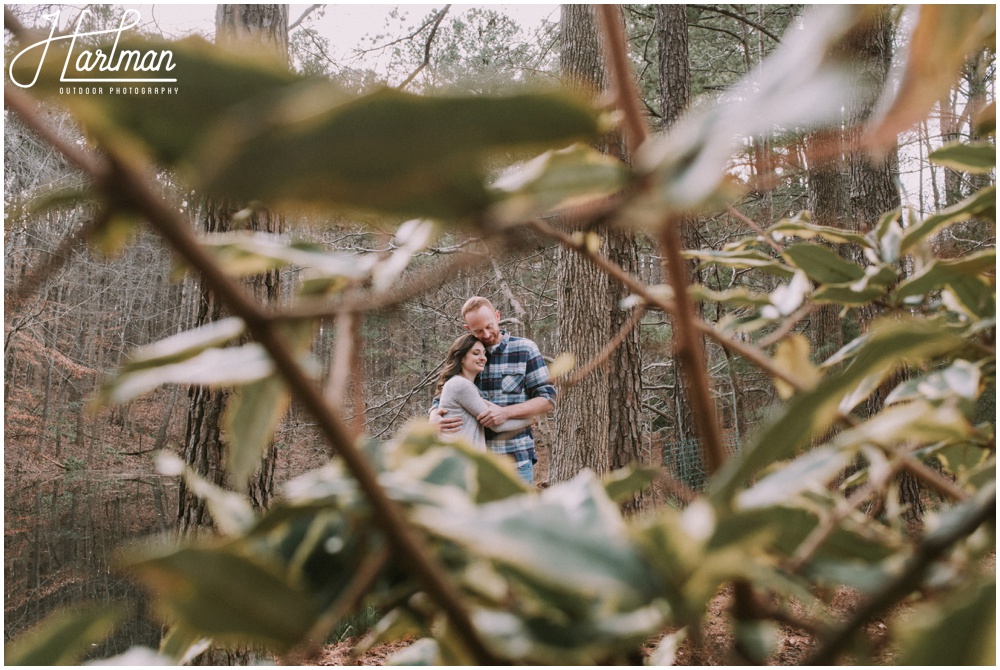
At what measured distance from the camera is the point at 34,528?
7543 millimetres

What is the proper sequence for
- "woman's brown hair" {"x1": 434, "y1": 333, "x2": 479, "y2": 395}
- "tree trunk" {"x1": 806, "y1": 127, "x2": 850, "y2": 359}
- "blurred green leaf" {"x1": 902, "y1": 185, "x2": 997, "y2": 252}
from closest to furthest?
"blurred green leaf" {"x1": 902, "y1": 185, "x2": 997, "y2": 252}
"woman's brown hair" {"x1": 434, "y1": 333, "x2": 479, "y2": 395}
"tree trunk" {"x1": 806, "y1": 127, "x2": 850, "y2": 359}

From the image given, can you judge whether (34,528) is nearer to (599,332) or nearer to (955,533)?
(599,332)

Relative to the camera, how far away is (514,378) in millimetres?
2857

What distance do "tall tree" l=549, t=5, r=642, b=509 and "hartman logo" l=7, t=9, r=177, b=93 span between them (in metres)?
2.72

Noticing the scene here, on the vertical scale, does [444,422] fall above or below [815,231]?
below

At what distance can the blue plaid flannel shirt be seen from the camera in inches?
112

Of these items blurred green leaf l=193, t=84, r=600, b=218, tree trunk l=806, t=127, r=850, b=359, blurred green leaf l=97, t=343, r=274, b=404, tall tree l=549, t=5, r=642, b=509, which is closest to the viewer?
blurred green leaf l=193, t=84, r=600, b=218

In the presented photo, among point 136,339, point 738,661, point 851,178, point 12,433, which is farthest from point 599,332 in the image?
point 136,339

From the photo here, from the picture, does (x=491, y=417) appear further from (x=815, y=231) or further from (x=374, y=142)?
(x=374, y=142)

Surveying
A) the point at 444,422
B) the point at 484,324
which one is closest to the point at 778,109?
the point at 444,422

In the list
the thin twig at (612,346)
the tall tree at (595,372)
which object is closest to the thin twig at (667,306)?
the thin twig at (612,346)

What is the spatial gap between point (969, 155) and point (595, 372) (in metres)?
2.57

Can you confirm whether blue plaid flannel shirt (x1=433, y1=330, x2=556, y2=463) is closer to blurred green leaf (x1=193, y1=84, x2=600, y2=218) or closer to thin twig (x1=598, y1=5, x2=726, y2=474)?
thin twig (x1=598, y1=5, x2=726, y2=474)

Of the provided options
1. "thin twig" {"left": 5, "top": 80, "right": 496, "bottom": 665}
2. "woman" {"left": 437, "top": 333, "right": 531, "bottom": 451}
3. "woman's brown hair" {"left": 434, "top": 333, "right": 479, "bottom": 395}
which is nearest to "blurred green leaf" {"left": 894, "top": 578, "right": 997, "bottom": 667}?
"thin twig" {"left": 5, "top": 80, "right": 496, "bottom": 665}
